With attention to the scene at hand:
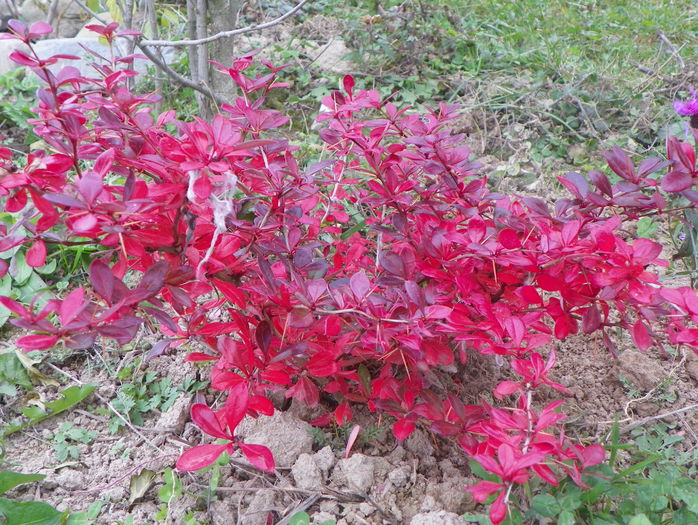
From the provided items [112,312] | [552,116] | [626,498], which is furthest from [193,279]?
[552,116]

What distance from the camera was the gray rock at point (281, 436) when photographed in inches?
61.6

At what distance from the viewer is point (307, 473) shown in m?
1.48

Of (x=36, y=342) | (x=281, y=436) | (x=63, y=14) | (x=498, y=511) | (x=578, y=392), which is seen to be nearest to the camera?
(x=36, y=342)

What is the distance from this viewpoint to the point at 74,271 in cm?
221

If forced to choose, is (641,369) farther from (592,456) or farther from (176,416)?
(176,416)

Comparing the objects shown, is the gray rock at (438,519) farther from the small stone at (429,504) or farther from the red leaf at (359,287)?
the red leaf at (359,287)

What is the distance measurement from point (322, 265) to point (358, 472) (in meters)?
0.53

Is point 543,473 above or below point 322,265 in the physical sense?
below

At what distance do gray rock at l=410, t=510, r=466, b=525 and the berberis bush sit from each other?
16cm

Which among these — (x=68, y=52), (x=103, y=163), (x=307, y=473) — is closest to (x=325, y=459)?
A: (x=307, y=473)

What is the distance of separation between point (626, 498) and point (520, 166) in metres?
1.79

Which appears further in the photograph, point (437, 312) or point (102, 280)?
point (437, 312)

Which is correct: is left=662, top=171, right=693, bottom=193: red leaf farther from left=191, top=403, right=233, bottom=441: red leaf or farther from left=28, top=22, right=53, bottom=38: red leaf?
left=28, top=22, right=53, bottom=38: red leaf

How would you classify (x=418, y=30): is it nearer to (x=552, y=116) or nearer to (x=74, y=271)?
(x=552, y=116)
